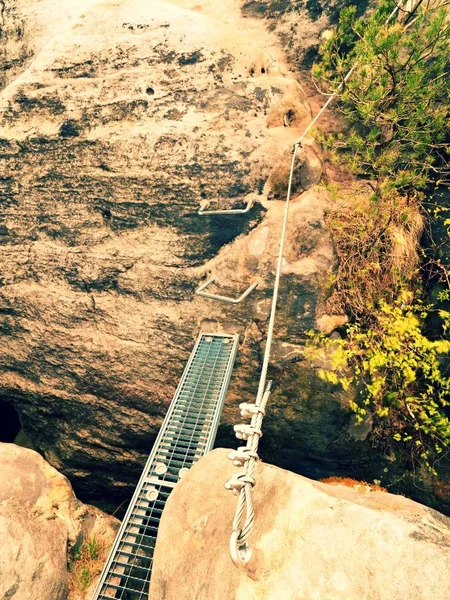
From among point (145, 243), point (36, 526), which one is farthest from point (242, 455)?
point (145, 243)

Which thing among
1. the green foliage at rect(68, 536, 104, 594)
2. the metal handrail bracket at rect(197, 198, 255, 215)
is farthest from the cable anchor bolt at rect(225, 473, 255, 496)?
the metal handrail bracket at rect(197, 198, 255, 215)

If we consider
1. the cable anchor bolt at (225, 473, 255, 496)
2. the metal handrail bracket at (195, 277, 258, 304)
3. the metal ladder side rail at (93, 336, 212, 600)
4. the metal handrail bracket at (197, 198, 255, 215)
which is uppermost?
the cable anchor bolt at (225, 473, 255, 496)

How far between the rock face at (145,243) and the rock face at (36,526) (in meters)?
0.91

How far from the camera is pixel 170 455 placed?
13.4ft

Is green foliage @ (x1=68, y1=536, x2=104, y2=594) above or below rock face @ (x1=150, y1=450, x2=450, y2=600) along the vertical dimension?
below

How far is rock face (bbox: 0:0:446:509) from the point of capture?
499cm

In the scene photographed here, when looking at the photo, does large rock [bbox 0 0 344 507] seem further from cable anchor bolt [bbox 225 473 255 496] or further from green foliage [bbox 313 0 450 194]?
cable anchor bolt [bbox 225 473 255 496]

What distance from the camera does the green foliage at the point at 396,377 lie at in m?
4.61

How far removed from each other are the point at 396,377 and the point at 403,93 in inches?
132

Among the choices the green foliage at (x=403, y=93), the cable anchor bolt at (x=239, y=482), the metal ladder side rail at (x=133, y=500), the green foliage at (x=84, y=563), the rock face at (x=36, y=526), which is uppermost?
the green foliage at (x=403, y=93)

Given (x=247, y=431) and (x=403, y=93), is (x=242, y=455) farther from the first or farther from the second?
(x=403, y=93)

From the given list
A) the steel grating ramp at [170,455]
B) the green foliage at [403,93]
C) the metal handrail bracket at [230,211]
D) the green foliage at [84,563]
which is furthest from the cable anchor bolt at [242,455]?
the green foliage at [403,93]

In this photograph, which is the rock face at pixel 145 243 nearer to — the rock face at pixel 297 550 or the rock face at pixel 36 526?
the rock face at pixel 36 526

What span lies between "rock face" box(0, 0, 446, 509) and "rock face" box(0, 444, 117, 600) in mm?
906
